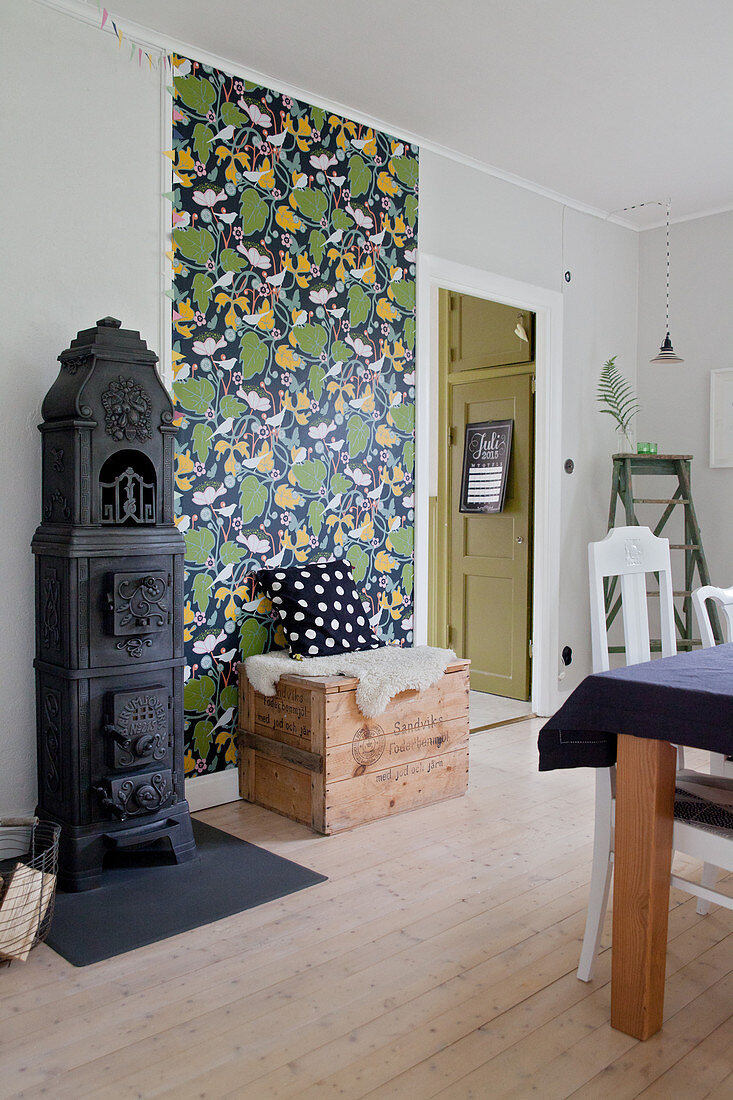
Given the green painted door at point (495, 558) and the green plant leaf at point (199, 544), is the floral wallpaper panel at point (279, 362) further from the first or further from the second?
the green painted door at point (495, 558)

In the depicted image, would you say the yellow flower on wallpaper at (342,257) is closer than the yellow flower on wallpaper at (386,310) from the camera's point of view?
Yes

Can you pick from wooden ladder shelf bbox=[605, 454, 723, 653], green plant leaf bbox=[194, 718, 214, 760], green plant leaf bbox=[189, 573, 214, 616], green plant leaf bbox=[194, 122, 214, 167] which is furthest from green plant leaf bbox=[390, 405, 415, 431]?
green plant leaf bbox=[194, 718, 214, 760]

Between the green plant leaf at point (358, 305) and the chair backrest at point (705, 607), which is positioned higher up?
the green plant leaf at point (358, 305)

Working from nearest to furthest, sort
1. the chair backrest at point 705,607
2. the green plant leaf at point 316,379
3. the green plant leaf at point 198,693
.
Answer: the chair backrest at point 705,607 → the green plant leaf at point 198,693 → the green plant leaf at point 316,379

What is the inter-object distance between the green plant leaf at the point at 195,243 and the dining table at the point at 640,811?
207 centimetres

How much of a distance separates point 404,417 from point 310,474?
0.59 m

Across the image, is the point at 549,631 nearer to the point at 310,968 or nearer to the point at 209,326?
the point at 209,326

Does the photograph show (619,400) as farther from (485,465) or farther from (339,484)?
(339,484)

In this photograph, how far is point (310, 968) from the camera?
2.11 metres

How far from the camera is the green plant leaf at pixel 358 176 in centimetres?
353

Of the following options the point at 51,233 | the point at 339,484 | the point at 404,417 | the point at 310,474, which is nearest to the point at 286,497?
the point at 310,474

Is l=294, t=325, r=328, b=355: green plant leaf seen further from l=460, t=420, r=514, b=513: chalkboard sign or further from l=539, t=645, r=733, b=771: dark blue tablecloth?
l=539, t=645, r=733, b=771: dark blue tablecloth

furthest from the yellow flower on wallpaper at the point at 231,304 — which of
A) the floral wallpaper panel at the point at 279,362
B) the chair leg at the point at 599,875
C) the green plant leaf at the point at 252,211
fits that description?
the chair leg at the point at 599,875

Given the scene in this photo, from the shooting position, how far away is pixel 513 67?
3139 millimetres
